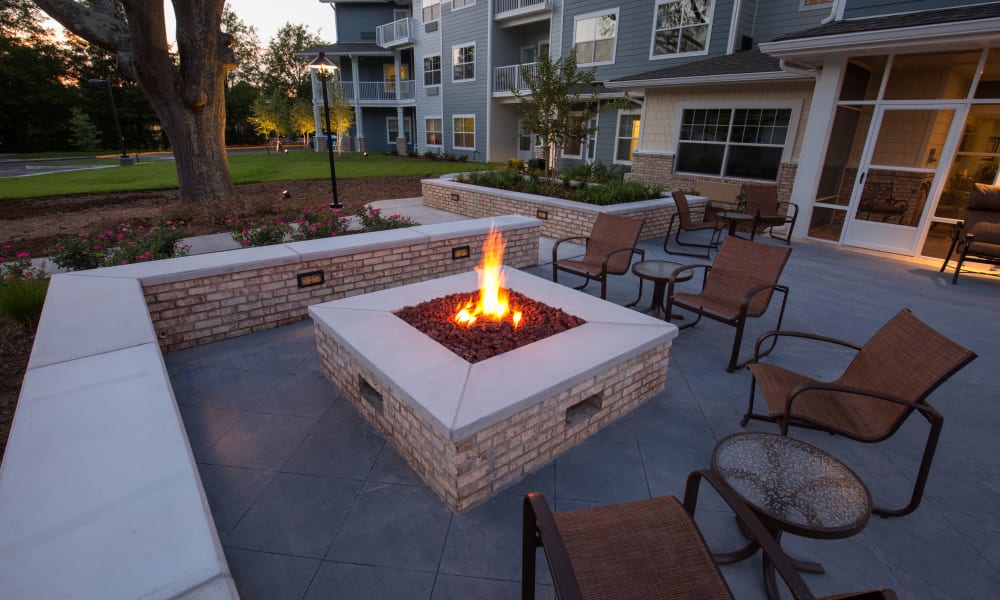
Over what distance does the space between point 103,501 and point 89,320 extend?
7.67 ft

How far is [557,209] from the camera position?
848 cm

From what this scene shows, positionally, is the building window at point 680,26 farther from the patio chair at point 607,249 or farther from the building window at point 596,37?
the patio chair at point 607,249

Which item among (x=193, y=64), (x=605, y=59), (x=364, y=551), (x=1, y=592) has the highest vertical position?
(x=605, y=59)

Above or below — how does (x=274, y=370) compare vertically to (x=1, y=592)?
below

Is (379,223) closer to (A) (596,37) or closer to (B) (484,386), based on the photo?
(B) (484,386)

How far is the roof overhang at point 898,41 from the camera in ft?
20.1

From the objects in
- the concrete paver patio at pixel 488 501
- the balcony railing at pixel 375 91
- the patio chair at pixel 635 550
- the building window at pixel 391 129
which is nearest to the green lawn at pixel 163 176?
the building window at pixel 391 129

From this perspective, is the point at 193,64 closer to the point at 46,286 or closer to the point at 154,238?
the point at 154,238

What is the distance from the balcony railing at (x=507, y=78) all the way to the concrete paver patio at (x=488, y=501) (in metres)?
18.7

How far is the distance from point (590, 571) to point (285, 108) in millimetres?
35903

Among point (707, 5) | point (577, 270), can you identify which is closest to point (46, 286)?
point (577, 270)

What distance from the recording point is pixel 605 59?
1567 centimetres

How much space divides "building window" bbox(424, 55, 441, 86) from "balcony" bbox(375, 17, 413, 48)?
6.56 feet

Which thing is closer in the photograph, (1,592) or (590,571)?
(1,592)
